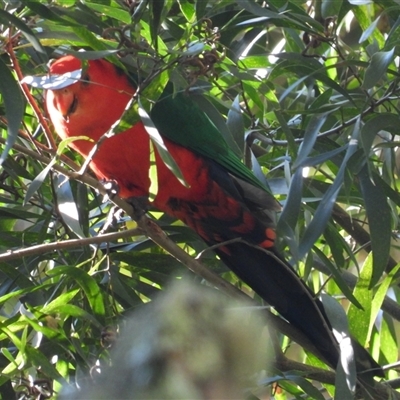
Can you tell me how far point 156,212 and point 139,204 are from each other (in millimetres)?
244

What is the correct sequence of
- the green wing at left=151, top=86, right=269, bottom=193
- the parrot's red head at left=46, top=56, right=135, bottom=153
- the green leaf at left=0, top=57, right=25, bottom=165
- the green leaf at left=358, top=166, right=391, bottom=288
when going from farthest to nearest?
the green wing at left=151, top=86, right=269, bottom=193
the parrot's red head at left=46, top=56, right=135, bottom=153
the green leaf at left=358, top=166, right=391, bottom=288
the green leaf at left=0, top=57, right=25, bottom=165

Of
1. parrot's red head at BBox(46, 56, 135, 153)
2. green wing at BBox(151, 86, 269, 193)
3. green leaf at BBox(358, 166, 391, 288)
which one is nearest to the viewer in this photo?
green leaf at BBox(358, 166, 391, 288)

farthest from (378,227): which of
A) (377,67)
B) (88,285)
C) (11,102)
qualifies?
(11,102)

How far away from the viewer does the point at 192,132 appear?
1.40m

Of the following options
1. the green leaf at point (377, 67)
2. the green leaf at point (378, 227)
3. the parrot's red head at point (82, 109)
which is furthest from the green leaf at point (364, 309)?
the parrot's red head at point (82, 109)

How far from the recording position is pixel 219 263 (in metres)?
1.42

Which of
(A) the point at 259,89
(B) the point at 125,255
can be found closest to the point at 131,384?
(B) the point at 125,255

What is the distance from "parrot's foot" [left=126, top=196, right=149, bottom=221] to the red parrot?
17 mm

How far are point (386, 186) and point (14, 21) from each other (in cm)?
60

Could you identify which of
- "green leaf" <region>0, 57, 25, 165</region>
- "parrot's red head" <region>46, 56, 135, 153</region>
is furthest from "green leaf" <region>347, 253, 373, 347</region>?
"green leaf" <region>0, 57, 25, 165</region>

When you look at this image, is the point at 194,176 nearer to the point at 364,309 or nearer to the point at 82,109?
the point at 82,109

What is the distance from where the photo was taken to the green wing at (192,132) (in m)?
1.38

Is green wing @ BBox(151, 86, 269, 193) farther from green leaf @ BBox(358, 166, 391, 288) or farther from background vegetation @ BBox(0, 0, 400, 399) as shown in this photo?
green leaf @ BBox(358, 166, 391, 288)

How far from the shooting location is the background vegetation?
3.26ft
